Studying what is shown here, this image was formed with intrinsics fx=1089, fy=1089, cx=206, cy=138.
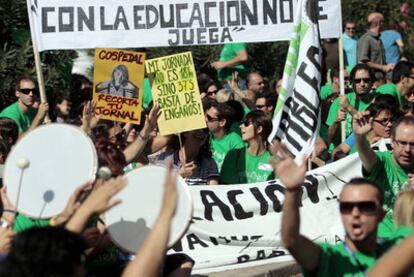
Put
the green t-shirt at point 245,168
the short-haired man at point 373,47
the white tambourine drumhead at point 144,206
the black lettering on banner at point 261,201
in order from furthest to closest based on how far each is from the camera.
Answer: the short-haired man at point 373,47 < the green t-shirt at point 245,168 < the black lettering on banner at point 261,201 < the white tambourine drumhead at point 144,206

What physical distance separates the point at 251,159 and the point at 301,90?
0.76 metres

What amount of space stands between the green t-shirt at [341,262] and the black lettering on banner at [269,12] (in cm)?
576

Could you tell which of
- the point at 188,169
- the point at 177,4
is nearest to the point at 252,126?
the point at 188,169

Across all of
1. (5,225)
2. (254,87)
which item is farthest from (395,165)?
(254,87)

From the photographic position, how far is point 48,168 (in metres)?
5.29

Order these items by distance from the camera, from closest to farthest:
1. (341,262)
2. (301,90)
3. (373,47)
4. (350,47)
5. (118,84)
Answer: (341,262) → (301,90) → (118,84) → (373,47) → (350,47)

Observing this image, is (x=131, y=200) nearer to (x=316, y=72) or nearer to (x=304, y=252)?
(x=304, y=252)

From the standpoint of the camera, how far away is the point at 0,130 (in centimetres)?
909

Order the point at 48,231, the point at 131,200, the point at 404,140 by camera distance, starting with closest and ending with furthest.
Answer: the point at 48,231
the point at 131,200
the point at 404,140

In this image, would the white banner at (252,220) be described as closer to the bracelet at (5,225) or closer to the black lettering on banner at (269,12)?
the black lettering on banner at (269,12)

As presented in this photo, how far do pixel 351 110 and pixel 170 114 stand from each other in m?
1.68

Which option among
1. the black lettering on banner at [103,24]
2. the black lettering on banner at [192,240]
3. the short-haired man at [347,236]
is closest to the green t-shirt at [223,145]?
the black lettering on banner at [192,240]

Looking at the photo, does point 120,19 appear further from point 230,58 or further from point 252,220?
point 230,58

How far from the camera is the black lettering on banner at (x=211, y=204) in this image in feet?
30.4
